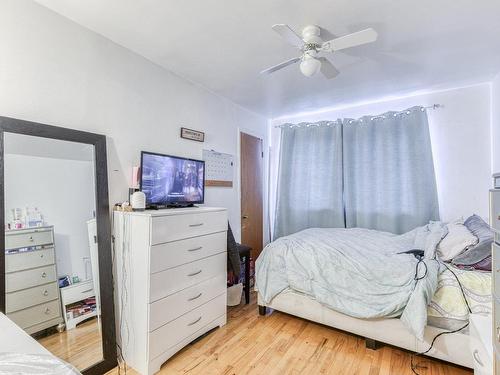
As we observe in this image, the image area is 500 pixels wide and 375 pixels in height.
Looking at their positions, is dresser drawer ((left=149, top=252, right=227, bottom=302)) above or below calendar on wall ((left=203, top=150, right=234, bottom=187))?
below

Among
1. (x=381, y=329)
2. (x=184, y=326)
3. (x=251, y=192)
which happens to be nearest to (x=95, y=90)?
(x=184, y=326)

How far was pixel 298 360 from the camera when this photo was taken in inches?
76.9

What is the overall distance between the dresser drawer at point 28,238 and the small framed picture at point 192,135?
1.42 metres

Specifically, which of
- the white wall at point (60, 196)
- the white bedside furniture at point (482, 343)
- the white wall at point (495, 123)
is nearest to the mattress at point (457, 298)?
the white bedside furniture at point (482, 343)

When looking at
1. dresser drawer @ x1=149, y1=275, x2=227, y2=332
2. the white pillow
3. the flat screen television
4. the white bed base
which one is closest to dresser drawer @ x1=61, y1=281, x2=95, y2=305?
dresser drawer @ x1=149, y1=275, x2=227, y2=332

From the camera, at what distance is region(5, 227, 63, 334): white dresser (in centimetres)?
148

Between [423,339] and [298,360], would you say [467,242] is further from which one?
[298,360]

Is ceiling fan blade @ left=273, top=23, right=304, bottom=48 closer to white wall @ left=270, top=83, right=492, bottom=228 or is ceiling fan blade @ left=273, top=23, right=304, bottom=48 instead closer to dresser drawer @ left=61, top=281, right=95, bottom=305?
dresser drawer @ left=61, top=281, right=95, bottom=305

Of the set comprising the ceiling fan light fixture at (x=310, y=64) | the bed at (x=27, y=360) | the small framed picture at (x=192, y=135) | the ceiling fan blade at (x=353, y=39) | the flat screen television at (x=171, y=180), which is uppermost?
the ceiling fan blade at (x=353, y=39)

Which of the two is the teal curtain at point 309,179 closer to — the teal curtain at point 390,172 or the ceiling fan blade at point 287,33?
the teal curtain at point 390,172

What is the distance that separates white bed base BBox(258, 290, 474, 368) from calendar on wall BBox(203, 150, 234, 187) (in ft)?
4.71

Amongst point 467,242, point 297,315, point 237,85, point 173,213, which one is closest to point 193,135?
point 237,85

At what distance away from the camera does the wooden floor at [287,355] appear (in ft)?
6.05

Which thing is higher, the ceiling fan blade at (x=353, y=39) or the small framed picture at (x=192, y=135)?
the ceiling fan blade at (x=353, y=39)
